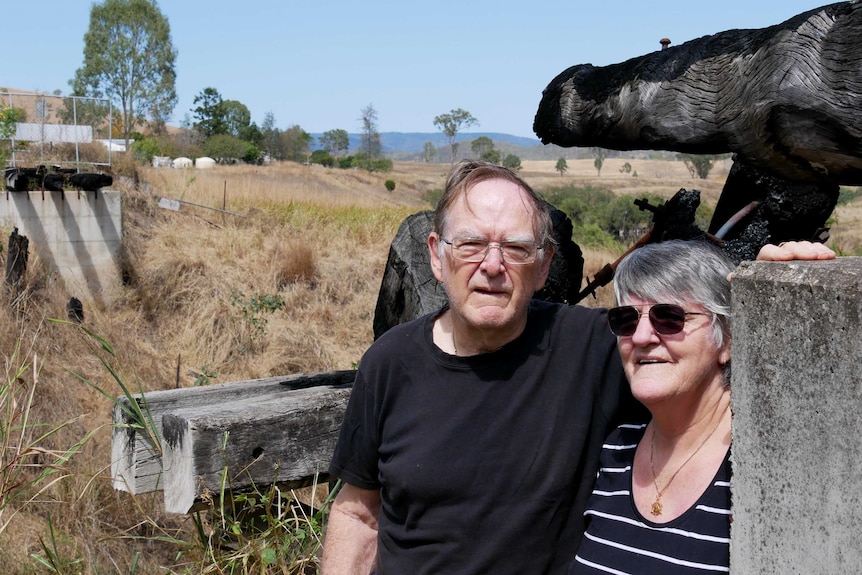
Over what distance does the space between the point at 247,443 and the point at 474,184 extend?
121cm

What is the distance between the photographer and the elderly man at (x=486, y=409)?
2.02 m

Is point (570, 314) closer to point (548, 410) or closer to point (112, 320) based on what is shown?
point (548, 410)

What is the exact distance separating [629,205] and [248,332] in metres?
14.8

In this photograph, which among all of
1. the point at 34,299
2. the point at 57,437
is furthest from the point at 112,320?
the point at 57,437

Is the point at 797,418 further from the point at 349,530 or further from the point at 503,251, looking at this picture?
the point at 349,530

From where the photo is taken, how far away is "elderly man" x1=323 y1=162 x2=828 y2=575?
2021 mm

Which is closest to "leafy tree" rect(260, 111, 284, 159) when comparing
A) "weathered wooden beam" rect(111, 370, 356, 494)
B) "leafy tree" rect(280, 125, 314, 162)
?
"leafy tree" rect(280, 125, 314, 162)

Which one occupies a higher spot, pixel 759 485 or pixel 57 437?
pixel 759 485

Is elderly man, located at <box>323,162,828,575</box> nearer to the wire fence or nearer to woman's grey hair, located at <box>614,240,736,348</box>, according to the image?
woman's grey hair, located at <box>614,240,736,348</box>

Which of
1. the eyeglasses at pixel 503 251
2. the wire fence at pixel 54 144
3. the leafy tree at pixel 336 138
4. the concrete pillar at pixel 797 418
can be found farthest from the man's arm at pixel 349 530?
the leafy tree at pixel 336 138

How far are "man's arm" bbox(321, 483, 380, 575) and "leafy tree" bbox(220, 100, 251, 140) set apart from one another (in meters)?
61.0

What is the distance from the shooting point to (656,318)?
182cm

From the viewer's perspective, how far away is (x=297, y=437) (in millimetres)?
2953

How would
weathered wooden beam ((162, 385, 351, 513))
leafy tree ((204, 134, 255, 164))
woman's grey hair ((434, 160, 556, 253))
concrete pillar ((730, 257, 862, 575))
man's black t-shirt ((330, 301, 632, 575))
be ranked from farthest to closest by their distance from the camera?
leafy tree ((204, 134, 255, 164)) < weathered wooden beam ((162, 385, 351, 513)) < woman's grey hair ((434, 160, 556, 253)) < man's black t-shirt ((330, 301, 632, 575)) < concrete pillar ((730, 257, 862, 575))
